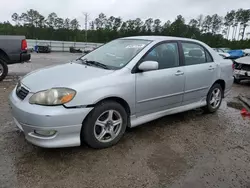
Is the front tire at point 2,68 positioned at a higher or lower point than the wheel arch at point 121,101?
lower

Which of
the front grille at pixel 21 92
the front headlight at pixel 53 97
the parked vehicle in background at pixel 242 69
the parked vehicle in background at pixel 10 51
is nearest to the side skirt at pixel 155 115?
the front headlight at pixel 53 97

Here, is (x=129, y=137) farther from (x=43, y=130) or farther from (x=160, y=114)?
(x=43, y=130)

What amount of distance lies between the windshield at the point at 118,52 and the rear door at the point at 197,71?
2.91 ft

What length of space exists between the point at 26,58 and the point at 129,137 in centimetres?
532

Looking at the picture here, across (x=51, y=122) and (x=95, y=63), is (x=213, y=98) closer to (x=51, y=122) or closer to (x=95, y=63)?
(x=95, y=63)

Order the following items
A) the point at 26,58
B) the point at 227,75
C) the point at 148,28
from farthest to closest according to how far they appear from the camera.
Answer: the point at 148,28 → the point at 26,58 → the point at 227,75

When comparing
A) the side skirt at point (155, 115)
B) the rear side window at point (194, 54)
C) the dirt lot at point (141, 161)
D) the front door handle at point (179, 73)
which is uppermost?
the rear side window at point (194, 54)

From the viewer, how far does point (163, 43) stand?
12.3ft

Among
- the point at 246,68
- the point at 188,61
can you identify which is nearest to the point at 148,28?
the point at 246,68

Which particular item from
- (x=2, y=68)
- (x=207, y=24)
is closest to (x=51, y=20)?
(x=207, y=24)

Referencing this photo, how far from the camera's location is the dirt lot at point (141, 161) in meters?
2.44

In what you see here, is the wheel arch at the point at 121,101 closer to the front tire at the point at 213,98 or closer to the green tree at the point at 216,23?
the front tire at the point at 213,98

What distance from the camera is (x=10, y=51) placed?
7.04m

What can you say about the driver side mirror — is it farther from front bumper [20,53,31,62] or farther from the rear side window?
front bumper [20,53,31,62]
